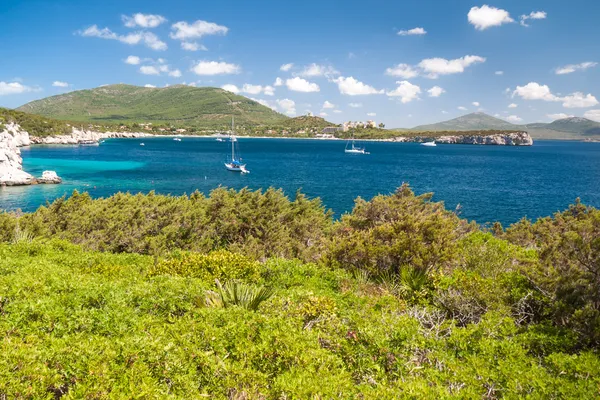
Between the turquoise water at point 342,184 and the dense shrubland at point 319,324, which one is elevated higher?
the dense shrubland at point 319,324

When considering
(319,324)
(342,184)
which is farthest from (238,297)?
(342,184)

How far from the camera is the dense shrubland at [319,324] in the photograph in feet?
11.4

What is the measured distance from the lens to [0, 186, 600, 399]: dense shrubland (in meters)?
3.49

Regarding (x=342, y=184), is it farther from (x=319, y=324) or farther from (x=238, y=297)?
(x=319, y=324)

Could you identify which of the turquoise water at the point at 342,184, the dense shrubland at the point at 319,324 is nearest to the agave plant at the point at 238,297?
the dense shrubland at the point at 319,324

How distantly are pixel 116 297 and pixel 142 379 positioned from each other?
2.13 meters

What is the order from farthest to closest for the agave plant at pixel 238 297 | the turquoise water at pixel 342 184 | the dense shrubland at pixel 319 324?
the turquoise water at pixel 342 184 < the agave plant at pixel 238 297 < the dense shrubland at pixel 319 324

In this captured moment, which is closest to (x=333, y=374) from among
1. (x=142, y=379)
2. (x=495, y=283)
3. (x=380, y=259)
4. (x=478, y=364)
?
(x=478, y=364)

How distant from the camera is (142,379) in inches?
132

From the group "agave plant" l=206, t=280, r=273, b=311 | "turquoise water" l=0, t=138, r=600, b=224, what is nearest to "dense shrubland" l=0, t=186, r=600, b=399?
"agave plant" l=206, t=280, r=273, b=311

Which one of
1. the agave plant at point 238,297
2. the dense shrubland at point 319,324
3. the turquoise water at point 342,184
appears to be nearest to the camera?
the dense shrubland at point 319,324

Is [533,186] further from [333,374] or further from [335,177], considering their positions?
[333,374]

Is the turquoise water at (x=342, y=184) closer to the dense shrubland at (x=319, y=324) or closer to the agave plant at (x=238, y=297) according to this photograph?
the dense shrubland at (x=319, y=324)

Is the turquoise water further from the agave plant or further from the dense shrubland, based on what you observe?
the agave plant
